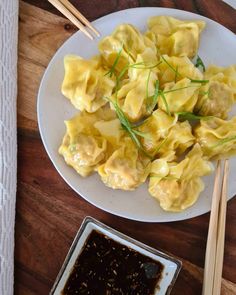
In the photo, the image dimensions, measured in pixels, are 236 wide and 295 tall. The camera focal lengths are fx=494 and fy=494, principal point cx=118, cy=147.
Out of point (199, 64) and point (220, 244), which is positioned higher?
point (199, 64)

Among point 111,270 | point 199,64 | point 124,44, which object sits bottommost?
point 111,270

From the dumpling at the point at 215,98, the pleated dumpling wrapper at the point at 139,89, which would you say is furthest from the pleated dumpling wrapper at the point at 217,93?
the pleated dumpling wrapper at the point at 139,89

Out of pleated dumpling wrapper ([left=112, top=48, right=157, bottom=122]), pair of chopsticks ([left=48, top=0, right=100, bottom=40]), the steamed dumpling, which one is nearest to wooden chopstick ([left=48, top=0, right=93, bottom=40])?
pair of chopsticks ([left=48, top=0, right=100, bottom=40])

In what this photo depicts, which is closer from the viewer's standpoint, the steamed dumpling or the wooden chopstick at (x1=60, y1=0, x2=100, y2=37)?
the steamed dumpling

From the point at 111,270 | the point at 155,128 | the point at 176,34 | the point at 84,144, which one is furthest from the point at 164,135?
the point at 111,270

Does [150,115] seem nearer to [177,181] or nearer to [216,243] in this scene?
[177,181]

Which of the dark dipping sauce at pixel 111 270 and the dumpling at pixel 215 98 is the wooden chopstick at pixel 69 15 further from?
the dark dipping sauce at pixel 111 270

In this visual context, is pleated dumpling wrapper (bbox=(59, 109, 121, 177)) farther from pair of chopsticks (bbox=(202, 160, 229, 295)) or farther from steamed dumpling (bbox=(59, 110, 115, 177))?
pair of chopsticks (bbox=(202, 160, 229, 295))
